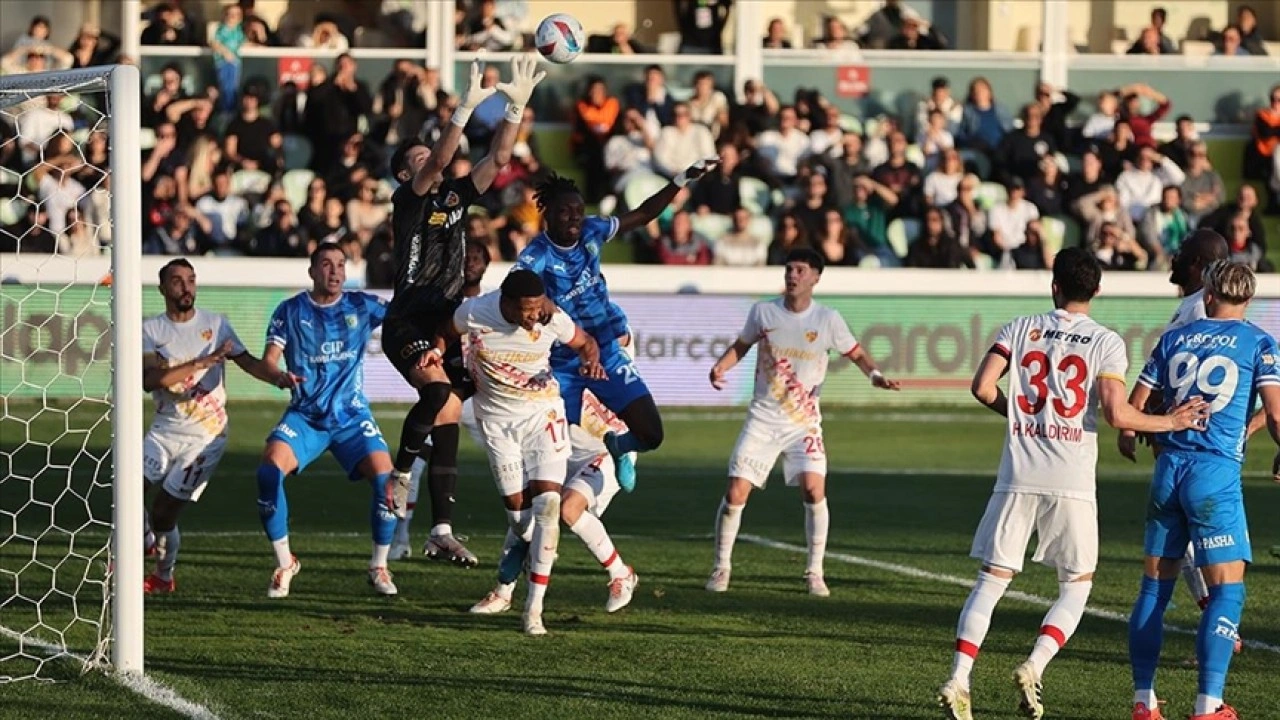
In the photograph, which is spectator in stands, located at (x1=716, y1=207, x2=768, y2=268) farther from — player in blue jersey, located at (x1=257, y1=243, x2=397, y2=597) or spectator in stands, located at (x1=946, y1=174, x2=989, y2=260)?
player in blue jersey, located at (x1=257, y1=243, x2=397, y2=597)

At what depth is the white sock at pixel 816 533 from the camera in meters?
12.0

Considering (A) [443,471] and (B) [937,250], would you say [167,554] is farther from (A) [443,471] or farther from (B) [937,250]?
(B) [937,250]

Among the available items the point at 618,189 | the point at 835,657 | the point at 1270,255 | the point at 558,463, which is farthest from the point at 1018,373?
the point at 1270,255

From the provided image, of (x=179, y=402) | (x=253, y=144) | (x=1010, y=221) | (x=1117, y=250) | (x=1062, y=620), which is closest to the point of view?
(x=1062, y=620)

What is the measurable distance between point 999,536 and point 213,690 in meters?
3.33

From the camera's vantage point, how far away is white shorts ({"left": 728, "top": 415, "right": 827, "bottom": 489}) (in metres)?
12.4

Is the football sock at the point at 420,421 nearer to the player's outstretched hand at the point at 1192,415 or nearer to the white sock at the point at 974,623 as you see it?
the white sock at the point at 974,623

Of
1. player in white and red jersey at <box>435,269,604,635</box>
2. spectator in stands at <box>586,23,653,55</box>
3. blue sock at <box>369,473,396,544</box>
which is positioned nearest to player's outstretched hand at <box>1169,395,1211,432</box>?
player in white and red jersey at <box>435,269,604,635</box>

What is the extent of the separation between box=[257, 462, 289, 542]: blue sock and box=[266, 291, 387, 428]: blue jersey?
42 centimetres

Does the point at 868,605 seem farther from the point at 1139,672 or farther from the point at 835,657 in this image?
the point at 1139,672

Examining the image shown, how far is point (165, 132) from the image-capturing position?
24891 mm

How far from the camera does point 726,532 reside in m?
12.2

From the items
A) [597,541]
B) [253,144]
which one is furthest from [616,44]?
[597,541]

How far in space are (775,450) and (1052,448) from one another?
419 cm
